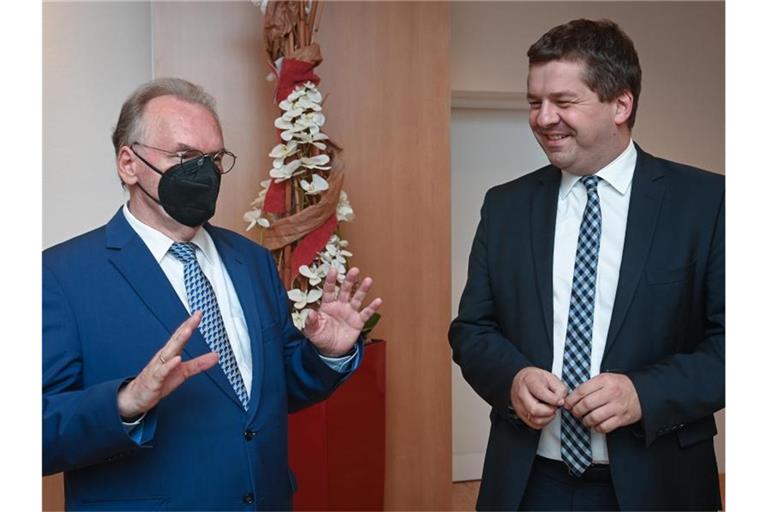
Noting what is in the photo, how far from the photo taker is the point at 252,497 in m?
1.51

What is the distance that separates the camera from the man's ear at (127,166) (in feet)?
5.18

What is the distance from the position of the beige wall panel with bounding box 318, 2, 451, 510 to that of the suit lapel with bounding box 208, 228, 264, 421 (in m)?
1.62

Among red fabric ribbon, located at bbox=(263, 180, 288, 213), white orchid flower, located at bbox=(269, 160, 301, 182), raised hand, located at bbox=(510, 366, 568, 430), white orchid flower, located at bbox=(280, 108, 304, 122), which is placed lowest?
raised hand, located at bbox=(510, 366, 568, 430)

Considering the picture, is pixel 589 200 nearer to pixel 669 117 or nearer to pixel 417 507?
pixel 417 507

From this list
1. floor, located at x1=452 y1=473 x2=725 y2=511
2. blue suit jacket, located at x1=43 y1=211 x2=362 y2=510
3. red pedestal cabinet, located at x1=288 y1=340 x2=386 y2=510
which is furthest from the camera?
floor, located at x1=452 y1=473 x2=725 y2=511

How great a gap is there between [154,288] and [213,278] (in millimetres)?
182

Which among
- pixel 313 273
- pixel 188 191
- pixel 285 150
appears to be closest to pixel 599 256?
pixel 188 191

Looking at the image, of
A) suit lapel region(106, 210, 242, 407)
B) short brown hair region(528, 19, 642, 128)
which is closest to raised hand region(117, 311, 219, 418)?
suit lapel region(106, 210, 242, 407)

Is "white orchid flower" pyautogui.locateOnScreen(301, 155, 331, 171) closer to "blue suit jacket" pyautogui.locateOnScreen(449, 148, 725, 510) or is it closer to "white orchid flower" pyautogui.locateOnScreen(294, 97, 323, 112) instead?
"white orchid flower" pyautogui.locateOnScreen(294, 97, 323, 112)

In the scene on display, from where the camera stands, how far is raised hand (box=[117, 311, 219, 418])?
119 cm
